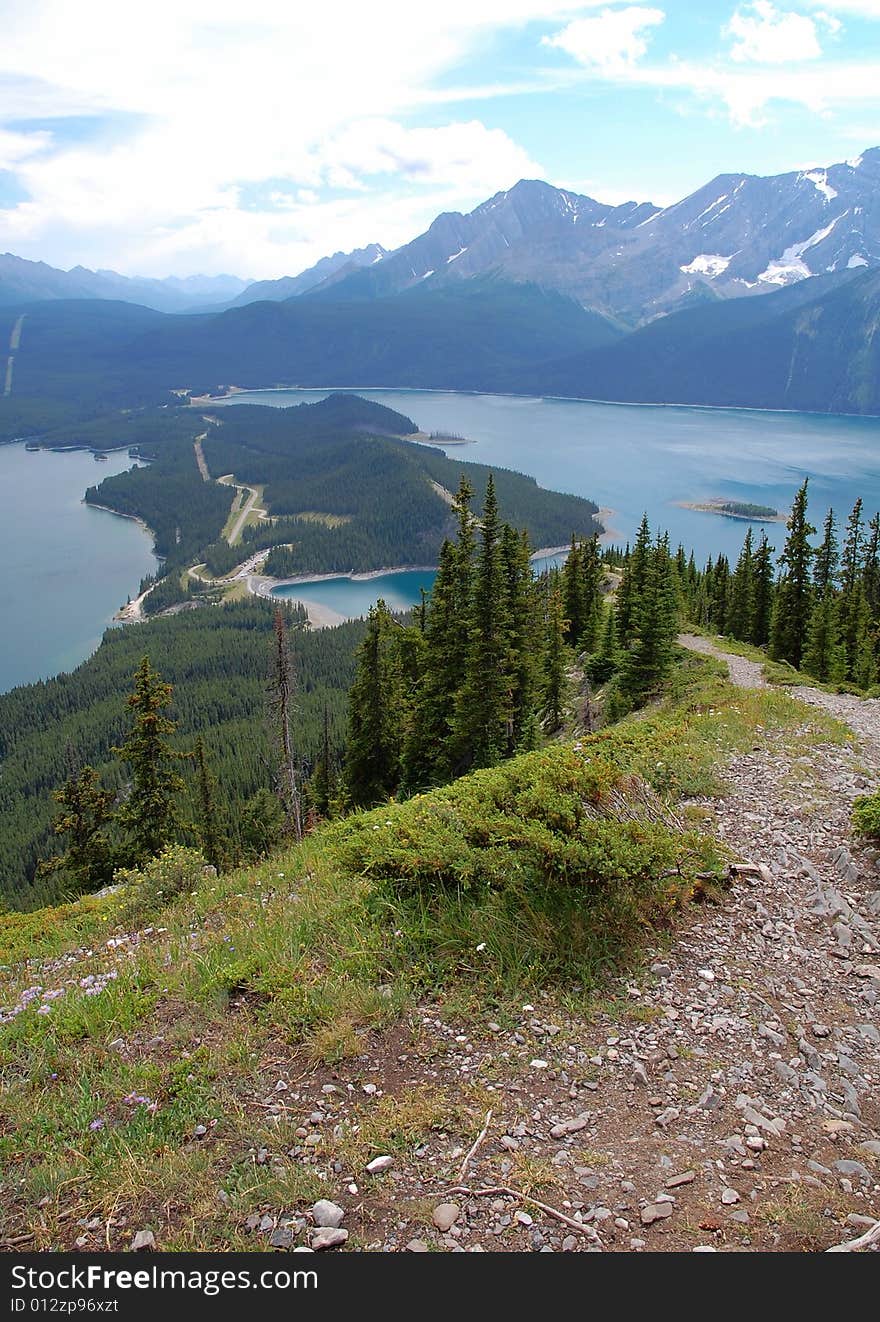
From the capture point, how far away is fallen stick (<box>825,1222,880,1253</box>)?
4.66 m

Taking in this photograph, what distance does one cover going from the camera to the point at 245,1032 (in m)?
7.33

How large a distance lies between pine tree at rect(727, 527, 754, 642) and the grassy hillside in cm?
5583

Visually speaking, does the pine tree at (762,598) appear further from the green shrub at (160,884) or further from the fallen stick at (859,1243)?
the fallen stick at (859,1243)

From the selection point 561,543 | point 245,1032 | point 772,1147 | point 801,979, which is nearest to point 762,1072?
point 772,1147

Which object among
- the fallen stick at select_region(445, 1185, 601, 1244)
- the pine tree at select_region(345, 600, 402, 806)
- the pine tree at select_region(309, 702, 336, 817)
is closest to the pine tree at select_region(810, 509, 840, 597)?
the pine tree at select_region(345, 600, 402, 806)

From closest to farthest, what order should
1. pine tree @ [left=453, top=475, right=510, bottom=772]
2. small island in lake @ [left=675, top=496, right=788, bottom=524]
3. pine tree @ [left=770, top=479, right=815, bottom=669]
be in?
pine tree @ [left=453, top=475, right=510, bottom=772] < pine tree @ [left=770, top=479, right=815, bottom=669] < small island in lake @ [left=675, top=496, right=788, bottom=524]

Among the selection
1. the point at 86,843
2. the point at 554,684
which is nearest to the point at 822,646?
the point at 554,684

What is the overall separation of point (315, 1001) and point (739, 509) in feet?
650

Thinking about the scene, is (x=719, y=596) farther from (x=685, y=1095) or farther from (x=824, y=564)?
(x=685, y=1095)

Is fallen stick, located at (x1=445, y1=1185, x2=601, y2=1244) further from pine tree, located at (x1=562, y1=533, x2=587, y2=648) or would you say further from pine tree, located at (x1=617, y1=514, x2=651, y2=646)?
pine tree, located at (x1=562, y1=533, x2=587, y2=648)

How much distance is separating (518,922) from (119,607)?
182 m

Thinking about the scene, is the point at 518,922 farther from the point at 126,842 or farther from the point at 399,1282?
the point at 126,842

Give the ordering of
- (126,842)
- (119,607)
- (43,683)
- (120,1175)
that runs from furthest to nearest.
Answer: (119,607) < (43,683) < (126,842) < (120,1175)

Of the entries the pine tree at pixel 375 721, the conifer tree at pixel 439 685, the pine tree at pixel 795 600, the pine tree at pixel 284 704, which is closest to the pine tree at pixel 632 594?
the conifer tree at pixel 439 685
